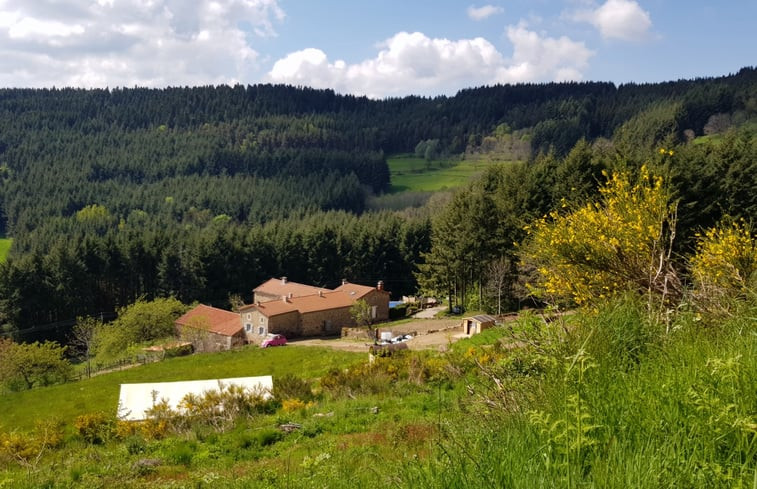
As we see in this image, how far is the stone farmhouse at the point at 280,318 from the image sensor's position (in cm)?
4753

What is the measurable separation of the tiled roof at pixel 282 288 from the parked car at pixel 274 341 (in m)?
10.2

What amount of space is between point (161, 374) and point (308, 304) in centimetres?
2039

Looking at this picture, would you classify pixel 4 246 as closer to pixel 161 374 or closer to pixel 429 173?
pixel 161 374

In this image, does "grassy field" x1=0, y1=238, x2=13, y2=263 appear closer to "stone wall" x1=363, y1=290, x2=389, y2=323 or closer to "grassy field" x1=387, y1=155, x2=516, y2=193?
"stone wall" x1=363, y1=290, x2=389, y2=323

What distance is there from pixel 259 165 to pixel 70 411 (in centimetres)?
14387

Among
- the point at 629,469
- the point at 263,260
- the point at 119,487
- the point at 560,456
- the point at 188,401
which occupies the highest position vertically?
the point at 629,469

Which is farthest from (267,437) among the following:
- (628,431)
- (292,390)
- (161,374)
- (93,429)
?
(161,374)

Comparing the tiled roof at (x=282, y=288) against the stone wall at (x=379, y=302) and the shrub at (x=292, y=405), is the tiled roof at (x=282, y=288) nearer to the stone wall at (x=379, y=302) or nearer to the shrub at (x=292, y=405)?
the stone wall at (x=379, y=302)

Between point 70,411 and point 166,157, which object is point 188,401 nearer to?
point 70,411

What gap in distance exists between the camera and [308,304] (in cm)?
5272

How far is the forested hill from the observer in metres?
61.1

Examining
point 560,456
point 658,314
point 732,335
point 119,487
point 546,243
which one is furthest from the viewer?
point 546,243

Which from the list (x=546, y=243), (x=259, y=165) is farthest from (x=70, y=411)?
(x=259, y=165)

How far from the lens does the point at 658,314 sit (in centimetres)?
537
